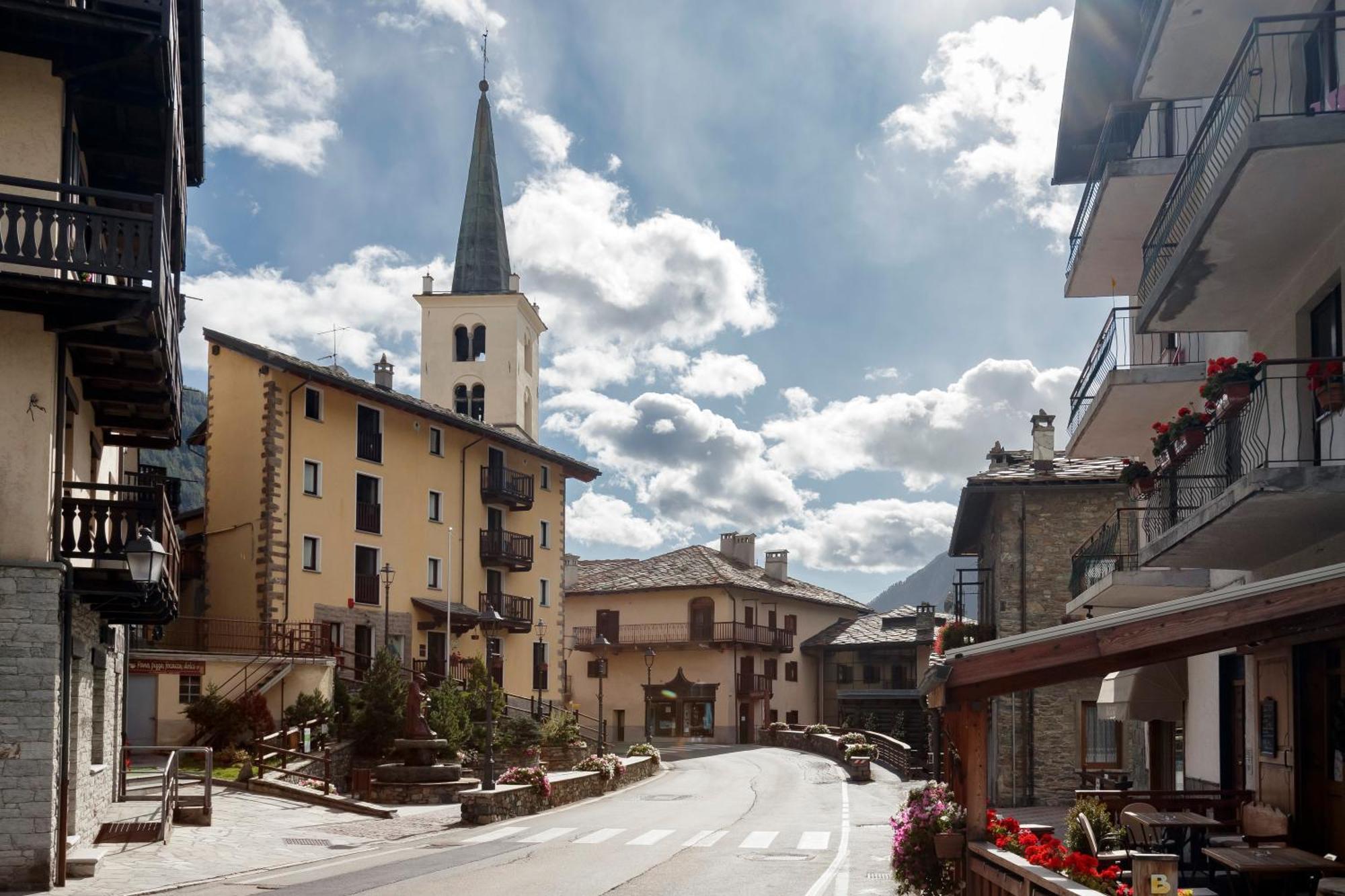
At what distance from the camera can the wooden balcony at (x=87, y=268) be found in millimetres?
15617

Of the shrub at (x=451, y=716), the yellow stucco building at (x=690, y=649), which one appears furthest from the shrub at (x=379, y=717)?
the yellow stucco building at (x=690, y=649)

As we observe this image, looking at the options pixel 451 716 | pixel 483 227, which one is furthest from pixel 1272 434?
pixel 483 227

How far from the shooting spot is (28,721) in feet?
52.3

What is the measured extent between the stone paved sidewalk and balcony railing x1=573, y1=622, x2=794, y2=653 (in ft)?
123

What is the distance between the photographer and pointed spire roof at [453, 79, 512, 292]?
2950 inches

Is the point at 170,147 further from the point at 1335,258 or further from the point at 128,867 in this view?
the point at 1335,258

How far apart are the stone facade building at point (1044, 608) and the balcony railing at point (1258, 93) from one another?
57.6ft

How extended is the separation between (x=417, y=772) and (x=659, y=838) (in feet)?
29.6

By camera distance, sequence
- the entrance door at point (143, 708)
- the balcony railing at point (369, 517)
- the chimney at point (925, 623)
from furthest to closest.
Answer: the chimney at point (925, 623) < the balcony railing at point (369, 517) < the entrance door at point (143, 708)

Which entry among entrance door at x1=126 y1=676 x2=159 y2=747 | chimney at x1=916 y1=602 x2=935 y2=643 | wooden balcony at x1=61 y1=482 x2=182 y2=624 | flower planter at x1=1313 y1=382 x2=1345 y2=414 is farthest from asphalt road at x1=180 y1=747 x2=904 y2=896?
chimney at x1=916 y1=602 x2=935 y2=643

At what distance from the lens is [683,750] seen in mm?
57312

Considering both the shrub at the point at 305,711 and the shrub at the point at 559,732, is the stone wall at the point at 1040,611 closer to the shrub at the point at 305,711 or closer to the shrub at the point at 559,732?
the shrub at the point at 559,732

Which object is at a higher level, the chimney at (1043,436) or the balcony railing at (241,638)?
the chimney at (1043,436)

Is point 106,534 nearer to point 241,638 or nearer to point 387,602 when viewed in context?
point 241,638
